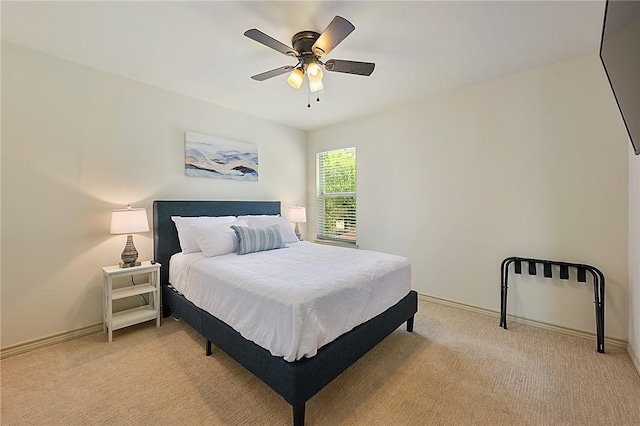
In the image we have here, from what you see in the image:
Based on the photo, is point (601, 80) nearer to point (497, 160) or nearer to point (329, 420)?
point (497, 160)

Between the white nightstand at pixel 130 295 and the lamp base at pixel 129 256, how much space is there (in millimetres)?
54

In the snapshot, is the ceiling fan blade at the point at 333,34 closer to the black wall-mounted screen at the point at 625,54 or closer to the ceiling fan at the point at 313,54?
the ceiling fan at the point at 313,54

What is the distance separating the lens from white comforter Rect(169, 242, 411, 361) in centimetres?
151

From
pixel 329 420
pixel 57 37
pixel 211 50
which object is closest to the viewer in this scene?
pixel 329 420

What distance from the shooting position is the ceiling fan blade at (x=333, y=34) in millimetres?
1594

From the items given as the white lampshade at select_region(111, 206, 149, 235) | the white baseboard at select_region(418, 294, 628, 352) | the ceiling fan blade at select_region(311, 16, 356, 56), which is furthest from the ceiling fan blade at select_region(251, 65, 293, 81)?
the white baseboard at select_region(418, 294, 628, 352)

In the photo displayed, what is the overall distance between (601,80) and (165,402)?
14.1ft

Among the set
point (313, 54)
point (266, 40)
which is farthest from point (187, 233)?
point (313, 54)

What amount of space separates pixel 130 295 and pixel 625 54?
12.1 ft

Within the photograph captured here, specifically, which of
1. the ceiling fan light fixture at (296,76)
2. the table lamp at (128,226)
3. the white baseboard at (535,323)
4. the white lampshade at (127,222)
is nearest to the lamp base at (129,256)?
the table lamp at (128,226)

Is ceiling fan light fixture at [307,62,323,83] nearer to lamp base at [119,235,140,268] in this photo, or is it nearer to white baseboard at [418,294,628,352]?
lamp base at [119,235,140,268]

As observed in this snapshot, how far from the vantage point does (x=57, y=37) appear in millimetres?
2141

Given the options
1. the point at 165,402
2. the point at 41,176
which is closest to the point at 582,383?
the point at 165,402

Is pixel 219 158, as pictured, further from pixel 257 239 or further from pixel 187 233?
pixel 257 239
